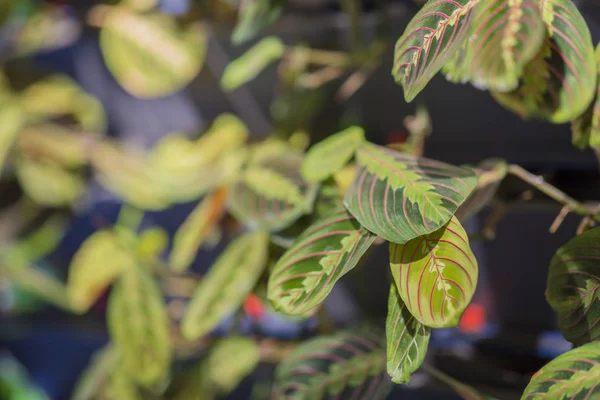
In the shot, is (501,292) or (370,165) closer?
(370,165)

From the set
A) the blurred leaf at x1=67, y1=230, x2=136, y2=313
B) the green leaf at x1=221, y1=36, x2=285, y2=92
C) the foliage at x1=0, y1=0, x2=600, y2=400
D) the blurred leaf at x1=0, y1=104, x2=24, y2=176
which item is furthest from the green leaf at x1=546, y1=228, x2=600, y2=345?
the blurred leaf at x1=0, y1=104, x2=24, y2=176

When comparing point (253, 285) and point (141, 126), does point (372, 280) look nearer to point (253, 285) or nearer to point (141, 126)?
point (253, 285)

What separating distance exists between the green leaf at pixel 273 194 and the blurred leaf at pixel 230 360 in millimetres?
359

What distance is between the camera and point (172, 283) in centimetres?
129

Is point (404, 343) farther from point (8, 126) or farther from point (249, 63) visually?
point (8, 126)

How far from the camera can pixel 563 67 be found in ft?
1.67

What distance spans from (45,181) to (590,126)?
135 cm

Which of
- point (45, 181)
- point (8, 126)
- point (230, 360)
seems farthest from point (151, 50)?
point (230, 360)

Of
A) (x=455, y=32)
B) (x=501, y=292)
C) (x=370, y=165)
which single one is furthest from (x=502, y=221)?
(x=455, y=32)

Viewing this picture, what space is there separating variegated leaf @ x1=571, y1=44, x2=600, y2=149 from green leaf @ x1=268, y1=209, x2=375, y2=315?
0.90 ft

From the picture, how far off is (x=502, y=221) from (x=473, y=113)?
0.20m

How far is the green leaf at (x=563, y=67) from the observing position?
1.61ft

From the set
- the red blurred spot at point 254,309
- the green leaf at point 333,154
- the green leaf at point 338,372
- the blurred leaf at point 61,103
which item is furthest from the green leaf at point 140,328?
the blurred leaf at point 61,103

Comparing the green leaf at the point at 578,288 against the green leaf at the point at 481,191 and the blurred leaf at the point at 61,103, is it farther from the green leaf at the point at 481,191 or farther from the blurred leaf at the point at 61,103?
the blurred leaf at the point at 61,103
